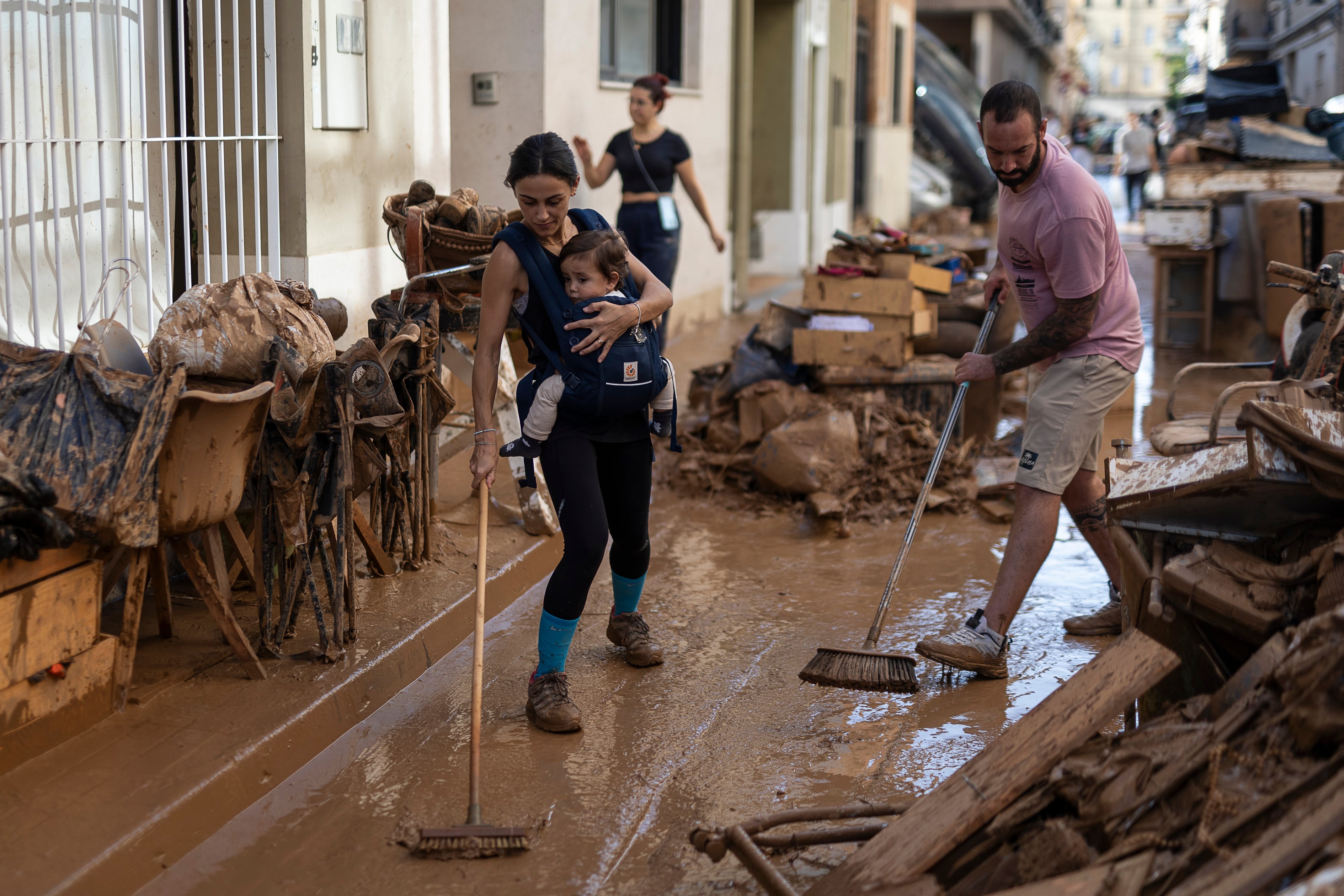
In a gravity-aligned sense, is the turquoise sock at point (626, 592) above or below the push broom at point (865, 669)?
above

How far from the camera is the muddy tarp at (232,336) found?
3.85 meters

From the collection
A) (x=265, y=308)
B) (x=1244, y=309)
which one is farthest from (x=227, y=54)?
(x=1244, y=309)

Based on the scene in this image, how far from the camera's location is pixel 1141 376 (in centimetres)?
1029

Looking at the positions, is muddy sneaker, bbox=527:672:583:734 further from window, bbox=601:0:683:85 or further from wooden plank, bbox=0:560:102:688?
window, bbox=601:0:683:85

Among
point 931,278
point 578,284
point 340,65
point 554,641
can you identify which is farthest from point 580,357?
point 931,278

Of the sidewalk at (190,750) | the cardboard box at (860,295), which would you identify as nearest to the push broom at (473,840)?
the sidewalk at (190,750)

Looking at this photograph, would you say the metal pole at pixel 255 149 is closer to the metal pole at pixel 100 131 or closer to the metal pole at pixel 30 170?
the metal pole at pixel 100 131

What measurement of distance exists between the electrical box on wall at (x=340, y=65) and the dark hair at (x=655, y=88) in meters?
2.51

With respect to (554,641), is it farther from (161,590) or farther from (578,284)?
(161,590)

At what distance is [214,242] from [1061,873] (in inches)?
181

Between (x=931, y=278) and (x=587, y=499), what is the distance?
441cm

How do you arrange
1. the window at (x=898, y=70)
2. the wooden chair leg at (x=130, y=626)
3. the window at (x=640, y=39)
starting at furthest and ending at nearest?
the window at (x=898, y=70)
the window at (x=640, y=39)
the wooden chair leg at (x=130, y=626)

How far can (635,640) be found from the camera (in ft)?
14.5

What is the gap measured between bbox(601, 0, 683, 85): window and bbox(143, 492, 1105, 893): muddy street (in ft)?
20.0
